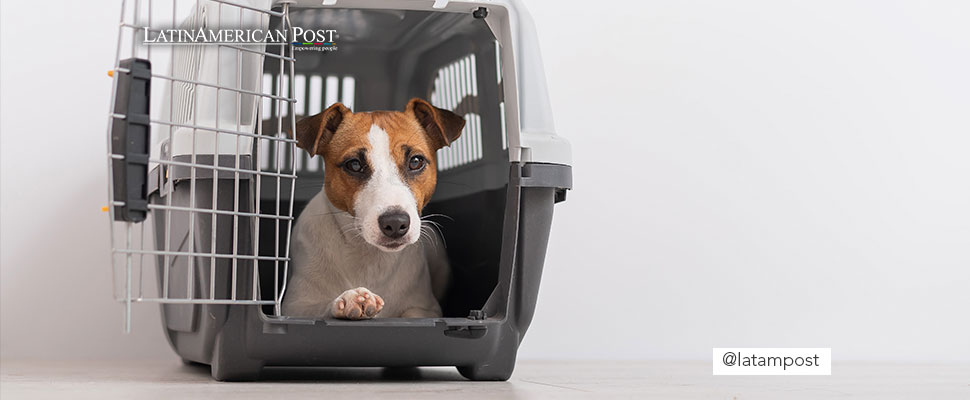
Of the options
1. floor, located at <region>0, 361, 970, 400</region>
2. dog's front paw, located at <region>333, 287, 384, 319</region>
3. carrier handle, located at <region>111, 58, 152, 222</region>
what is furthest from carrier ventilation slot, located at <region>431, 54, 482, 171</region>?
carrier handle, located at <region>111, 58, 152, 222</region>

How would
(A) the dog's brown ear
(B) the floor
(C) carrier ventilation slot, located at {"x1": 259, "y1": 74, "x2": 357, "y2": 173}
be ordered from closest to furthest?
(B) the floor → (A) the dog's brown ear → (C) carrier ventilation slot, located at {"x1": 259, "y1": 74, "x2": 357, "y2": 173}

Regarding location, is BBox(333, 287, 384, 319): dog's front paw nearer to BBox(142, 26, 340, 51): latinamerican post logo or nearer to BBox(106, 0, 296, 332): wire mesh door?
BBox(106, 0, 296, 332): wire mesh door

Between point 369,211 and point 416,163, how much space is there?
0.69ft

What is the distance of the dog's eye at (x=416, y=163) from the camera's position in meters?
2.08

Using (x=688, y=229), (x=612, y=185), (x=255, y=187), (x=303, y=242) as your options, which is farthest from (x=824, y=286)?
(x=255, y=187)

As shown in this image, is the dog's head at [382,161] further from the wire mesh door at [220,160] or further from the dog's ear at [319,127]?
the wire mesh door at [220,160]

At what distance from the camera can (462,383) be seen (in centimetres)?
183

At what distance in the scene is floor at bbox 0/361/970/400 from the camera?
5.01ft

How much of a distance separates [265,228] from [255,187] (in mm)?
713

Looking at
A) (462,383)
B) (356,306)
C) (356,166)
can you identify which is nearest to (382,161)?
(356,166)

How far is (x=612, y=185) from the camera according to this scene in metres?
2.89

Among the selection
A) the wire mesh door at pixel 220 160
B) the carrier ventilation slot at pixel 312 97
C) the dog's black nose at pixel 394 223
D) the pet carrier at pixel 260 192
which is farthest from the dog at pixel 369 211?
the carrier ventilation slot at pixel 312 97

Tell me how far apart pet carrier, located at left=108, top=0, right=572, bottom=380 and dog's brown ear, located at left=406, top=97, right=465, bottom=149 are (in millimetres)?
121

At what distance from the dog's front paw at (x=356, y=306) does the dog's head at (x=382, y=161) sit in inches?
7.3
